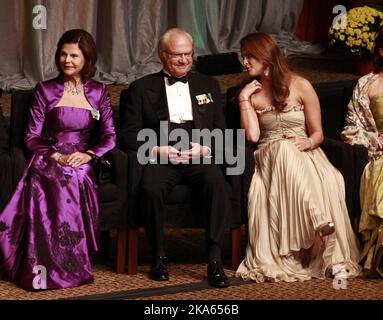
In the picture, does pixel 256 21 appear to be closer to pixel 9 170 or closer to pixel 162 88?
pixel 162 88

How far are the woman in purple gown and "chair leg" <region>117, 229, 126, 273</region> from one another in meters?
0.14

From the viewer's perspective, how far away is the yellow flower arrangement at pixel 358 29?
874cm

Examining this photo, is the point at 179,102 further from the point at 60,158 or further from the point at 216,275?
the point at 216,275

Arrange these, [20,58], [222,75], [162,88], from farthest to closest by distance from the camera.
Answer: [222,75]
[20,58]
[162,88]

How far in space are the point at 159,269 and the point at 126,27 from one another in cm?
357

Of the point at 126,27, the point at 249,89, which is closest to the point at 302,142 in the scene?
the point at 249,89

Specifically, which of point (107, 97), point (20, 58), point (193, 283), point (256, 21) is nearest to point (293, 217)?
point (193, 283)

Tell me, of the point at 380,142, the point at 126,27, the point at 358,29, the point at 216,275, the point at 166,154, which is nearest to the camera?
the point at 216,275

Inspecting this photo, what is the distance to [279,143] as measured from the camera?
19.6 feet

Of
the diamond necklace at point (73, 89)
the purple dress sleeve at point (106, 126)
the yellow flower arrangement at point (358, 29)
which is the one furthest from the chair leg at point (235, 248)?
the yellow flower arrangement at point (358, 29)

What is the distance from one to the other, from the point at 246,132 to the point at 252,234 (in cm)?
52

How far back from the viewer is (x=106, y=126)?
5984 mm

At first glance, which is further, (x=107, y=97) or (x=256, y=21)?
(x=256, y=21)

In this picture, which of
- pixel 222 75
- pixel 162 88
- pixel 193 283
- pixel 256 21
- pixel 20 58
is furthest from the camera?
pixel 256 21
